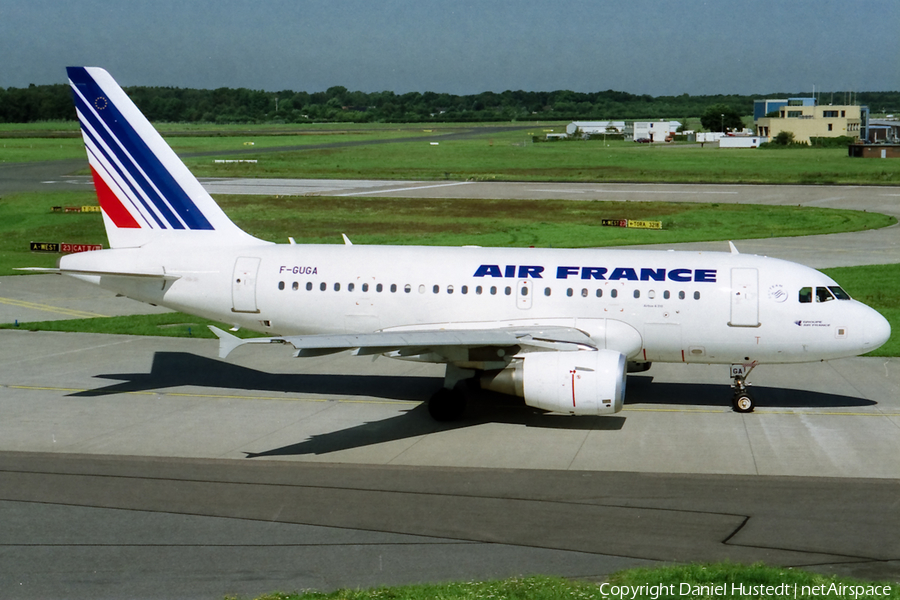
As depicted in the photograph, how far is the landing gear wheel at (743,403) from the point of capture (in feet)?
82.4

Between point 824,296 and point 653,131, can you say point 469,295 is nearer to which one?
point 824,296

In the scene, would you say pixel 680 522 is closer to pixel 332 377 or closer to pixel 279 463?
pixel 279 463

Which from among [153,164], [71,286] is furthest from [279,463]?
[71,286]

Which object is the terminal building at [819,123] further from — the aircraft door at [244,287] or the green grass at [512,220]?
the aircraft door at [244,287]

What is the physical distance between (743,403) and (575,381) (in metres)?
5.52

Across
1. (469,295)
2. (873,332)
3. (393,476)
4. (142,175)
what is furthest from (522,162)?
(393,476)

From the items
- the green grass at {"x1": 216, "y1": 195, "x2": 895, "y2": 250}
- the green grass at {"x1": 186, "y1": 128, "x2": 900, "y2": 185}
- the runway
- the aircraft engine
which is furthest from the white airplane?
the green grass at {"x1": 186, "y1": 128, "x2": 900, "y2": 185}

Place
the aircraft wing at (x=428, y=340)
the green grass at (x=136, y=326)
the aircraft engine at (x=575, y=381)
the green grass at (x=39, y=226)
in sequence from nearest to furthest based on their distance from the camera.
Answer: the aircraft wing at (x=428, y=340) < the aircraft engine at (x=575, y=381) < the green grass at (x=136, y=326) < the green grass at (x=39, y=226)

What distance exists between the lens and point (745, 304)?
2466cm

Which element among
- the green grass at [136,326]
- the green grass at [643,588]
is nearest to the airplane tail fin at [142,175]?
the green grass at [136,326]

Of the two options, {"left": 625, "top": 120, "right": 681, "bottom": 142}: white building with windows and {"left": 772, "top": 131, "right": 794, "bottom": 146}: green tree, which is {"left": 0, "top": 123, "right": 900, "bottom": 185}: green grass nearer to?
{"left": 772, "top": 131, "right": 794, "bottom": 146}: green tree

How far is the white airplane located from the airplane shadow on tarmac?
3.22ft

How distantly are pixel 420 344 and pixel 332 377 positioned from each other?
798 cm

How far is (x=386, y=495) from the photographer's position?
62.5ft
